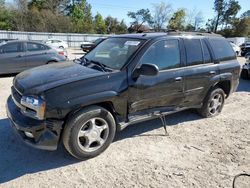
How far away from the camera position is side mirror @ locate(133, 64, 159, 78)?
148 inches

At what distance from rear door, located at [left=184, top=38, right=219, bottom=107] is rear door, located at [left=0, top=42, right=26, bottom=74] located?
696 cm

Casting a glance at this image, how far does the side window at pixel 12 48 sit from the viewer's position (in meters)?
9.34

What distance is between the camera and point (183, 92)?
4.66 m

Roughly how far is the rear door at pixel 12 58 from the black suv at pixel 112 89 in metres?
5.68

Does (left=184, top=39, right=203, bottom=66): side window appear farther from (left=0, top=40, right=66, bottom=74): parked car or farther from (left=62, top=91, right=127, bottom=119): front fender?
(left=0, top=40, right=66, bottom=74): parked car

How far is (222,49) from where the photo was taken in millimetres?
5445

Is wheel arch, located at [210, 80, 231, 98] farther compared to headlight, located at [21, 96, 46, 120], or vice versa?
wheel arch, located at [210, 80, 231, 98]

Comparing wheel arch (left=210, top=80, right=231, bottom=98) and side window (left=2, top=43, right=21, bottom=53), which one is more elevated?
side window (left=2, top=43, right=21, bottom=53)

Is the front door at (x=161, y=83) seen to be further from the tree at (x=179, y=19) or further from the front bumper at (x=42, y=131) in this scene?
the tree at (x=179, y=19)

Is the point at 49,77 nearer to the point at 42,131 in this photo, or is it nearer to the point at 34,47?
the point at 42,131

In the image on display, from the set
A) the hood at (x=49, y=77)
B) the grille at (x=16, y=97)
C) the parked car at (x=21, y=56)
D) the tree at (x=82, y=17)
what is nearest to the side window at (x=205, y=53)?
the hood at (x=49, y=77)

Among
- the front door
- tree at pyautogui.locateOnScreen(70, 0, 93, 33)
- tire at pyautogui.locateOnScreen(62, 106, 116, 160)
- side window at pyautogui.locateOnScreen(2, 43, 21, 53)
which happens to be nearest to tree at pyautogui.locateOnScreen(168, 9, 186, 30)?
tree at pyautogui.locateOnScreen(70, 0, 93, 33)

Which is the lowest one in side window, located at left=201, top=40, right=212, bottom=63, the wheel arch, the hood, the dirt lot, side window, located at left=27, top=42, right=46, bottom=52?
the dirt lot

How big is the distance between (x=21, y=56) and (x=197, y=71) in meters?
7.11
